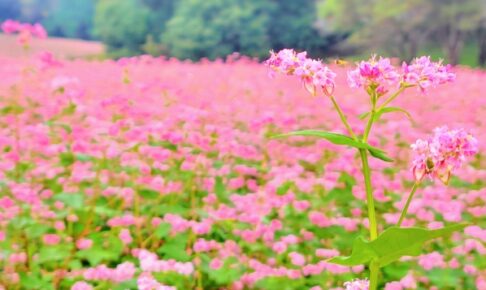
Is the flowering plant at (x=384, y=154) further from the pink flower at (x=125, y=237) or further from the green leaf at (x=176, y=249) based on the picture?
the pink flower at (x=125, y=237)

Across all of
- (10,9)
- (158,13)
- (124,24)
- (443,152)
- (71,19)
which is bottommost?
(443,152)

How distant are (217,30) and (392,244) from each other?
89.3ft

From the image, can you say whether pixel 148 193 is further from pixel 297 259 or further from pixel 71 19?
pixel 71 19

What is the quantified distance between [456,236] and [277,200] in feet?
3.30

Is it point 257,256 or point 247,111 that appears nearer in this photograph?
point 257,256

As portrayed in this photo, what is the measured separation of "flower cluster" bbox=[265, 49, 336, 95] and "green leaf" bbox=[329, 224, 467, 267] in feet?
1.42

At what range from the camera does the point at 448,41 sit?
27641mm

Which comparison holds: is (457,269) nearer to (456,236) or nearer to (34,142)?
(456,236)

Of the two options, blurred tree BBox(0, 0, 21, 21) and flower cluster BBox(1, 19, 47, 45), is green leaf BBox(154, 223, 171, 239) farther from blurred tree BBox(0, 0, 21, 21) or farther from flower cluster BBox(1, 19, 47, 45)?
blurred tree BBox(0, 0, 21, 21)

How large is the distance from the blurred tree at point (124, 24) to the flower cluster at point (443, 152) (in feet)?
102

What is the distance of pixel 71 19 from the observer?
156 ft

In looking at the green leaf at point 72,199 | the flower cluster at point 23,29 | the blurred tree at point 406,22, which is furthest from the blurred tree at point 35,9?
the green leaf at point 72,199

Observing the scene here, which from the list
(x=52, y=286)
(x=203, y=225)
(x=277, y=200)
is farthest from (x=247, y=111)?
(x=52, y=286)

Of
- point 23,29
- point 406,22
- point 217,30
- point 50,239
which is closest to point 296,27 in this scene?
point 217,30
